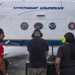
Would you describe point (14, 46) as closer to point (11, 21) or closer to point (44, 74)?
point (11, 21)

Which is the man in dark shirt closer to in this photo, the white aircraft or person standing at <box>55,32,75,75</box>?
person standing at <box>55,32,75,75</box>

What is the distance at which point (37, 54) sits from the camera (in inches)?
319

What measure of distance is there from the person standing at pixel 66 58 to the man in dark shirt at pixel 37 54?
3.62 feet

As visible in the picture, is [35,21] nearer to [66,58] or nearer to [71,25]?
[71,25]

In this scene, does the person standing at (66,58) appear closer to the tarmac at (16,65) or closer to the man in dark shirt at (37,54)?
the man in dark shirt at (37,54)

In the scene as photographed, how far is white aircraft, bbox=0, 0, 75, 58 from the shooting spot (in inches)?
491

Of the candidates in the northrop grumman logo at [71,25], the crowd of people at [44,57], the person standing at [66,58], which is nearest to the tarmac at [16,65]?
the northrop grumman logo at [71,25]

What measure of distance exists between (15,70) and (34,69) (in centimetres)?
449

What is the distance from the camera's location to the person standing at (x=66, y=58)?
22.8 feet

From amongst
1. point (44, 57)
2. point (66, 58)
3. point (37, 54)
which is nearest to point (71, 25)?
point (44, 57)

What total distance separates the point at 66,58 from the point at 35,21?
568 cm

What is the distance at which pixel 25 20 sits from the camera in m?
12.6

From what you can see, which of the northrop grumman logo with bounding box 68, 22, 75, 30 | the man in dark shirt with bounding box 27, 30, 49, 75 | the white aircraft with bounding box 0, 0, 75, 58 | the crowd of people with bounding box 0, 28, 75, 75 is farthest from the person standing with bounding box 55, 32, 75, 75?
the northrop grumman logo with bounding box 68, 22, 75, 30

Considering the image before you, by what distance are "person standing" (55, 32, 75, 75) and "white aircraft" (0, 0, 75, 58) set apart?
5350 mm
